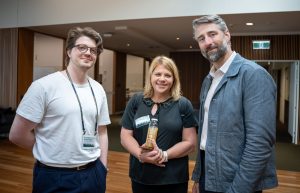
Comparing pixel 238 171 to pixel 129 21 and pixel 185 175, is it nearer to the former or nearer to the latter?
pixel 185 175

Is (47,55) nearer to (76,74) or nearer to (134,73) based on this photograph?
(134,73)

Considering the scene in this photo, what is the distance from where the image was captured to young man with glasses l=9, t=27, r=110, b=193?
1.60m

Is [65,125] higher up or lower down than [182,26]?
lower down

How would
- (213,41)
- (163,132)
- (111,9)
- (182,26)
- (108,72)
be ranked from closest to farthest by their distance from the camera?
(213,41) → (163,132) → (111,9) → (182,26) → (108,72)

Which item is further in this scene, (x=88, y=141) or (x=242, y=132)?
(x=88, y=141)

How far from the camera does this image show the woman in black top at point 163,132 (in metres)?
1.96

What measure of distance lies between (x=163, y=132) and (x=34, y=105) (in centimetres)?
84

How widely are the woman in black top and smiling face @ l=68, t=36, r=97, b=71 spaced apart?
0.53 m

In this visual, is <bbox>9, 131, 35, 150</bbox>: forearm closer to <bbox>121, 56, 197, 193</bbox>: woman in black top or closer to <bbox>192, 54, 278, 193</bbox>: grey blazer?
<bbox>121, 56, 197, 193</bbox>: woman in black top

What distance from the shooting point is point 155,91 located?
→ 6.84 feet

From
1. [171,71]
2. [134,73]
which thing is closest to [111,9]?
[171,71]

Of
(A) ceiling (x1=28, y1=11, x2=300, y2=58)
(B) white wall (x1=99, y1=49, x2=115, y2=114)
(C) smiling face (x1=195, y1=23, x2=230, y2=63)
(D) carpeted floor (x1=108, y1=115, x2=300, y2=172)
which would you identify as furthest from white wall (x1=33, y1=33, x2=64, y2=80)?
(C) smiling face (x1=195, y1=23, x2=230, y2=63)

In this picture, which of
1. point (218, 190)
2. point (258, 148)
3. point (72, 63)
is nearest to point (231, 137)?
point (258, 148)

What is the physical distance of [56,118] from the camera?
162 cm
